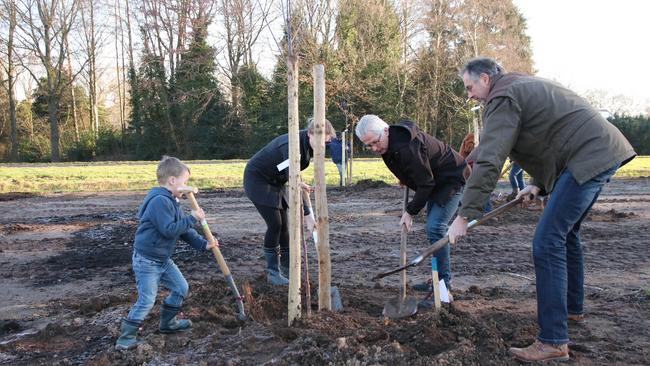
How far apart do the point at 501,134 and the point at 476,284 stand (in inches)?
113

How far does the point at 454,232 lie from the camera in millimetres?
3576

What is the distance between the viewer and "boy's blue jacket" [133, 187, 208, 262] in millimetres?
3854

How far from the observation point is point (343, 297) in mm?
4977

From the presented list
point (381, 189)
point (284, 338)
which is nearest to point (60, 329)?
point (284, 338)

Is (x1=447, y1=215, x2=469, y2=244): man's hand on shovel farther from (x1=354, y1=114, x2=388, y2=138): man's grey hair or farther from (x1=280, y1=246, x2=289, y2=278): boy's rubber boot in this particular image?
(x1=280, y1=246, x2=289, y2=278): boy's rubber boot

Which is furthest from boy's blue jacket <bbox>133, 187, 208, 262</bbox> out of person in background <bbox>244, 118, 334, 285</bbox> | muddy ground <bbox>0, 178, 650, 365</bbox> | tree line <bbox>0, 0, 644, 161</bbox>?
tree line <bbox>0, 0, 644, 161</bbox>

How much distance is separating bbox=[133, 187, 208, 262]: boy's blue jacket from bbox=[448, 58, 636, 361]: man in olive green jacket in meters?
2.08

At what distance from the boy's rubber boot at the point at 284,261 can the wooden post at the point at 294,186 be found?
1771 millimetres

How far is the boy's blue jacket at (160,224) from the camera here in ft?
12.6

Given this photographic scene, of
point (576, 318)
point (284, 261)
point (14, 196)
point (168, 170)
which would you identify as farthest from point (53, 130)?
point (576, 318)

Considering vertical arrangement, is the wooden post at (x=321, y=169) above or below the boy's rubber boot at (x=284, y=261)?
above

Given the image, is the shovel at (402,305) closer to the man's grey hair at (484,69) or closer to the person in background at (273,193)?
the person in background at (273,193)

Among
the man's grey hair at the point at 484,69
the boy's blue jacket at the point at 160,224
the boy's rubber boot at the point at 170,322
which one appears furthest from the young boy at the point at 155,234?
the man's grey hair at the point at 484,69

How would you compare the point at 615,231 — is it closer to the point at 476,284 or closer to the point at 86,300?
the point at 476,284
